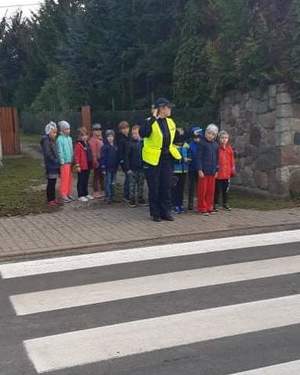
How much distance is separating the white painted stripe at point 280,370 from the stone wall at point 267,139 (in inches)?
305

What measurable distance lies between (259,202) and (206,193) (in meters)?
1.52

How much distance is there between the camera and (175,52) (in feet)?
64.8

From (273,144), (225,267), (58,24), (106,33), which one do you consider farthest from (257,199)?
(58,24)

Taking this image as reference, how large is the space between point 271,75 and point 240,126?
162 centimetres

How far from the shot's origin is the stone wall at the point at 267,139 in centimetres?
1173

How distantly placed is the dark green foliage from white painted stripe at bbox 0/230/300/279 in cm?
404

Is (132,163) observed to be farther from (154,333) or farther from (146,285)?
(154,333)

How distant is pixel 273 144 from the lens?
39.2ft

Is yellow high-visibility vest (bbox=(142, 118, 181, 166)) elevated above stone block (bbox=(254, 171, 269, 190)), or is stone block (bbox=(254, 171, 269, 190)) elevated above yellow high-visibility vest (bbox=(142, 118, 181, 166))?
yellow high-visibility vest (bbox=(142, 118, 181, 166))

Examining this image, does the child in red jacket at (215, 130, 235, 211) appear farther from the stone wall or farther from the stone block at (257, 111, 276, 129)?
the stone block at (257, 111, 276, 129)

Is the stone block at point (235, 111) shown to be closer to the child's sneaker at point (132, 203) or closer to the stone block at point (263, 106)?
the stone block at point (263, 106)

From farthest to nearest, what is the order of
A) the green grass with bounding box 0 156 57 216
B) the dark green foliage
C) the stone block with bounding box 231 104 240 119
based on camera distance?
the stone block with bounding box 231 104 240 119, the dark green foliage, the green grass with bounding box 0 156 57 216

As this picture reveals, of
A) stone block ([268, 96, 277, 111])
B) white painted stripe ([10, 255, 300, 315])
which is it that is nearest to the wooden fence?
stone block ([268, 96, 277, 111])

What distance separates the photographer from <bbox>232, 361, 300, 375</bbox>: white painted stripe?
4193mm
